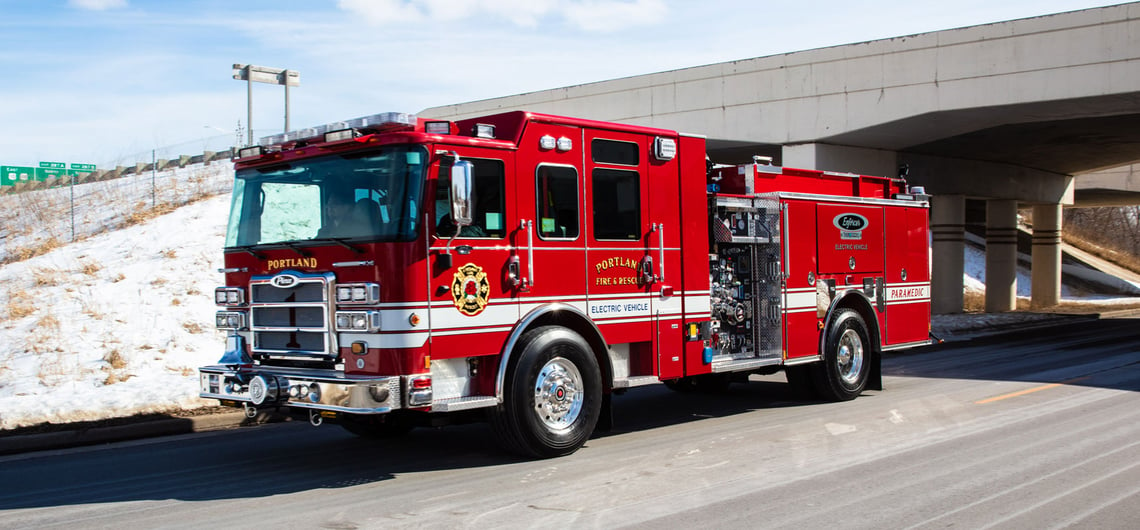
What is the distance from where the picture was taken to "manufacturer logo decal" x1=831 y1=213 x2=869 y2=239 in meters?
12.0

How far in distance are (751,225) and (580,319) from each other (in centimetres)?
302

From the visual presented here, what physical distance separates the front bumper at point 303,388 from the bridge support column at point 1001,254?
102 feet

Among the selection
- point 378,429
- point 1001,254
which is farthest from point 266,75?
point 1001,254

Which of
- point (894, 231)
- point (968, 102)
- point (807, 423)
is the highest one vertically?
point (968, 102)

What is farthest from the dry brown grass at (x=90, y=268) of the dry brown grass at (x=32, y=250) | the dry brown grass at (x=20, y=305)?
the dry brown grass at (x=32, y=250)

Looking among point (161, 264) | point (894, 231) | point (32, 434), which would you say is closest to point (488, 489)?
point (32, 434)

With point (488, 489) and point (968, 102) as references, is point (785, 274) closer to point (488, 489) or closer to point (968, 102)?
point (488, 489)

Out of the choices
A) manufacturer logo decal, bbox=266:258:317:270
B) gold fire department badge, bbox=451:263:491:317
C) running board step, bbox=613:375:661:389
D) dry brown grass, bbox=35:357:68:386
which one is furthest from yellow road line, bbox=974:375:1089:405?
dry brown grass, bbox=35:357:68:386

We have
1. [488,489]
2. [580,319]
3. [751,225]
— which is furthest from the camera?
[751,225]

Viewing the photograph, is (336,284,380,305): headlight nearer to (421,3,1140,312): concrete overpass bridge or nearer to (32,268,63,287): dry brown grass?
(32,268,63,287): dry brown grass

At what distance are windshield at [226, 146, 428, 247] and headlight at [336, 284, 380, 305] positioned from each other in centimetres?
39

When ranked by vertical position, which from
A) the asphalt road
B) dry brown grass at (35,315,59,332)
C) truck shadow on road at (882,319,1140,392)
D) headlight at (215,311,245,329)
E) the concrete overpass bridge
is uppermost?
the concrete overpass bridge

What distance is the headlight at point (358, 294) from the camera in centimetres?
750

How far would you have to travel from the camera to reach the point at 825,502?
22.0ft
